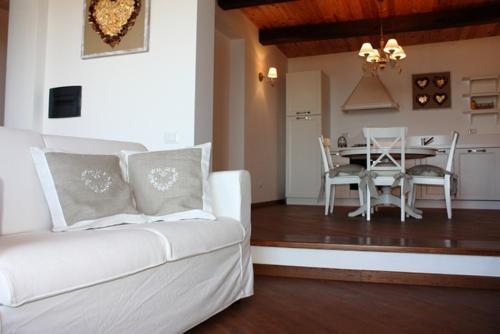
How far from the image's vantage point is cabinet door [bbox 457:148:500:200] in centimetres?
572

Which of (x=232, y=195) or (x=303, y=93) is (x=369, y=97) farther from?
(x=232, y=195)

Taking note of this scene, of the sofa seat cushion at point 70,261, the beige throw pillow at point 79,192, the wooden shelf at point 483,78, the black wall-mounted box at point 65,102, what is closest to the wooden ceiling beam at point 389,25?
the wooden shelf at point 483,78

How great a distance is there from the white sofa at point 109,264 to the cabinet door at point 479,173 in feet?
15.7

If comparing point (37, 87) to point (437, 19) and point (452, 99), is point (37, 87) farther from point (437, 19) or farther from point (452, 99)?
point (452, 99)

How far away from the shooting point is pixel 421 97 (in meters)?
6.64

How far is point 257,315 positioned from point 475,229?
228cm

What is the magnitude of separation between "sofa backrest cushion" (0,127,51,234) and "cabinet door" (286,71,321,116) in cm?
528

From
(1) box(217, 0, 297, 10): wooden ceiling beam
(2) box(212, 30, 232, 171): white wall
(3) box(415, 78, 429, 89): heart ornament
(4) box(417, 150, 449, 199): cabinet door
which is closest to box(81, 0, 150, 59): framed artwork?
(1) box(217, 0, 297, 10): wooden ceiling beam

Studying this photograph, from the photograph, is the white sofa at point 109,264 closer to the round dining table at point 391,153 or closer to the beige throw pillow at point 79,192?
the beige throw pillow at point 79,192

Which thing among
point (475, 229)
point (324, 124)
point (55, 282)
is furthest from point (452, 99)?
point (55, 282)

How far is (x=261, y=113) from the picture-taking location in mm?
6160

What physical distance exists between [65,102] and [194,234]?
2.57 meters

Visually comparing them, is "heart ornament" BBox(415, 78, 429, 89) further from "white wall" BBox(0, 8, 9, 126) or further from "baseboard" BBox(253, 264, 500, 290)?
"white wall" BBox(0, 8, 9, 126)

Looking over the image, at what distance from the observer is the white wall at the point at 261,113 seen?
18.0ft
